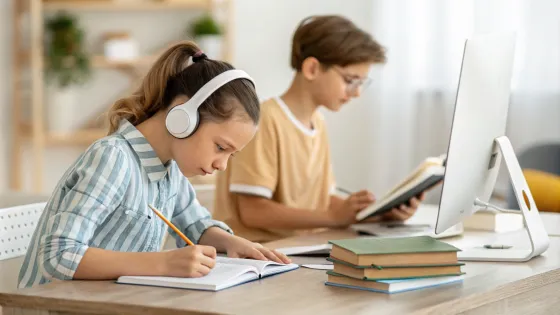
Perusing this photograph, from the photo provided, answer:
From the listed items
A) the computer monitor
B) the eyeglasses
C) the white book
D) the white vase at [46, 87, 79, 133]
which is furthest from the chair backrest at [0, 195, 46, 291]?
the white vase at [46, 87, 79, 133]

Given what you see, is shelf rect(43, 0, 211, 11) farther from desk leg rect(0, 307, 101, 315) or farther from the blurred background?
desk leg rect(0, 307, 101, 315)

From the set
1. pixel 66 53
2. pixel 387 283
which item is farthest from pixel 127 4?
pixel 387 283

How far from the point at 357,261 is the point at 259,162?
37.7 inches

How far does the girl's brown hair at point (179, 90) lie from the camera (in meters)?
1.75

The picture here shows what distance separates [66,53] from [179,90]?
10.7 feet

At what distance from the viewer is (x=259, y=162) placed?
2.47 metres

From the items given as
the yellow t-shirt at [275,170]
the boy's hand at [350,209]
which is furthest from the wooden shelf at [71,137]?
the boy's hand at [350,209]

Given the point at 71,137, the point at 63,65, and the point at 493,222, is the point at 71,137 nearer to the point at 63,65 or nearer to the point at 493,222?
the point at 63,65

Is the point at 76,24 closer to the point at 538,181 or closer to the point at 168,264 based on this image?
the point at 538,181

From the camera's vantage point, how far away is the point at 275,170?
251cm

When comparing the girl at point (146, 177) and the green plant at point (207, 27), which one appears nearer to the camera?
the girl at point (146, 177)

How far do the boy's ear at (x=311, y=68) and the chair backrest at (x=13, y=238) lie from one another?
3.04ft

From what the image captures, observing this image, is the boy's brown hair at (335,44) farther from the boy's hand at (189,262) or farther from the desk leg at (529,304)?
the boy's hand at (189,262)

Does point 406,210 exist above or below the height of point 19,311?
below
